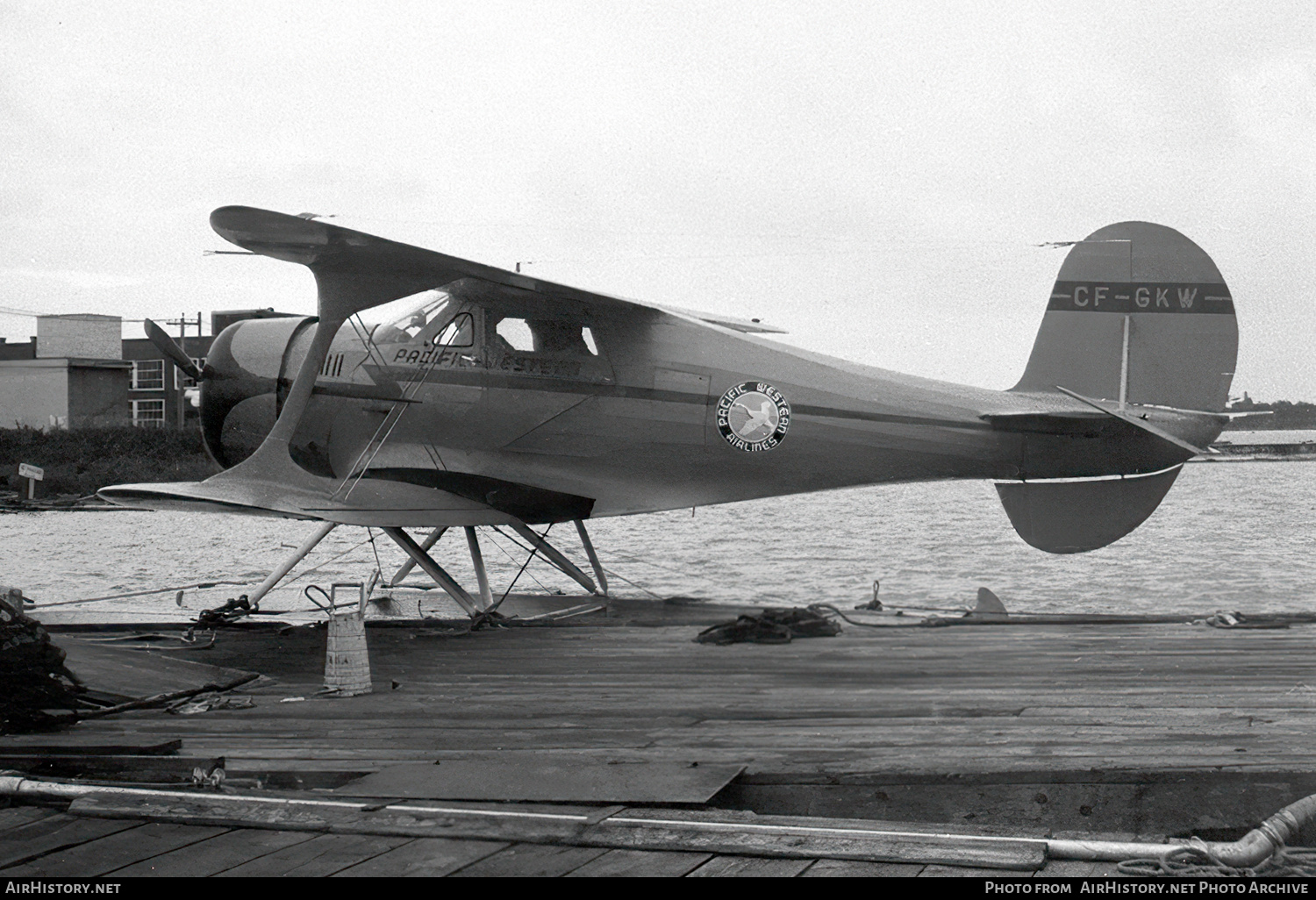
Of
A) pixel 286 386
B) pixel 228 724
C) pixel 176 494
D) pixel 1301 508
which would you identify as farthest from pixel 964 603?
pixel 1301 508

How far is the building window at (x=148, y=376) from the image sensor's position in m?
61.4

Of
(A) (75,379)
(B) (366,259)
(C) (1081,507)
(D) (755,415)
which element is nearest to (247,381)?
(B) (366,259)

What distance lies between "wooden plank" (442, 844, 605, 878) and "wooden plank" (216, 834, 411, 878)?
29cm

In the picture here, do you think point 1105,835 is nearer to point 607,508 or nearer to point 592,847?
point 592,847

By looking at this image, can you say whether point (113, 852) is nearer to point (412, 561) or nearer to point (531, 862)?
point (531, 862)

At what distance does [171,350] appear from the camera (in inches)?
414

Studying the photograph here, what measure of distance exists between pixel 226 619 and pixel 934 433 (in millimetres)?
5299

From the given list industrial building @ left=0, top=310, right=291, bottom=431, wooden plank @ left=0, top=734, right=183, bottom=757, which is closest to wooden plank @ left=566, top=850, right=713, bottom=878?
wooden plank @ left=0, top=734, right=183, bottom=757

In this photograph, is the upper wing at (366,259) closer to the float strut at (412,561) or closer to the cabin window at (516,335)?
the cabin window at (516,335)

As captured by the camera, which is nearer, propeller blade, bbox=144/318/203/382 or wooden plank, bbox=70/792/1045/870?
wooden plank, bbox=70/792/1045/870

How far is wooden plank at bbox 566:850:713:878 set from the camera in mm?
2959

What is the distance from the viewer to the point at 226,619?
928 centimetres

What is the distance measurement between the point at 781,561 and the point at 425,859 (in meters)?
22.7

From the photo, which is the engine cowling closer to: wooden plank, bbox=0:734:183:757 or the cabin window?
the cabin window
